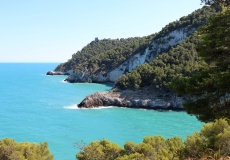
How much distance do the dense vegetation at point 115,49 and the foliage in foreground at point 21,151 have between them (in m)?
72.1

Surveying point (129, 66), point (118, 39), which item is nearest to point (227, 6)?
point (129, 66)

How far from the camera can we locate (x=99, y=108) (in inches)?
2707

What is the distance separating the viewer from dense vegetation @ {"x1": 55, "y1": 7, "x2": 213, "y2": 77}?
309 ft

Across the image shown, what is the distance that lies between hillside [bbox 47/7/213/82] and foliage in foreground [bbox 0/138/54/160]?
7154 cm

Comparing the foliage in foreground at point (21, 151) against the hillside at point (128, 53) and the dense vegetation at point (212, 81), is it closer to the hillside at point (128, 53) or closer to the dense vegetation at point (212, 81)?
the dense vegetation at point (212, 81)

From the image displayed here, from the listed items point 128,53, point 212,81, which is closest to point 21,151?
point 212,81

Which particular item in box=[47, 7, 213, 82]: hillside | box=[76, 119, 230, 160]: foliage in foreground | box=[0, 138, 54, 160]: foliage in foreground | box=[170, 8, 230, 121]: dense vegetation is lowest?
box=[0, 138, 54, 160]: foliage in foreground

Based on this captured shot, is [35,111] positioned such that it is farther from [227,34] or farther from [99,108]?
[227,34]

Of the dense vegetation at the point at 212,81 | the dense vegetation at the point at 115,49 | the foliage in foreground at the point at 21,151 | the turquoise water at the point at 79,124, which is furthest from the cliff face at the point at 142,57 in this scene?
the dense vegetation at the point at 212,81

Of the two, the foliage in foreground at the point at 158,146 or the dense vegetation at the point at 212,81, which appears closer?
the dense vegetation at the point at 212,81

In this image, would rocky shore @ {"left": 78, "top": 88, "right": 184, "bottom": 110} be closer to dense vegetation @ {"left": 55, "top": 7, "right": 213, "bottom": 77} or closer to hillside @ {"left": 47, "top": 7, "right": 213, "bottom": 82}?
hillside @ {"left": 47, "top": 7, "right": 213, "bottom": 82}

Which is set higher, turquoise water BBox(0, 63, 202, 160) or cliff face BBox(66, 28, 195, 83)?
cliff face BBox(66, 28, 195, 83)

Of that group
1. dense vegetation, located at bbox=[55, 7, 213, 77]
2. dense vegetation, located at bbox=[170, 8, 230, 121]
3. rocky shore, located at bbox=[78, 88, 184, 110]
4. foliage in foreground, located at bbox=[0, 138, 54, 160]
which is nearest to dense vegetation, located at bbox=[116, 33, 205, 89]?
rocky shore, located at bbox=[78, 88, 184, 110]

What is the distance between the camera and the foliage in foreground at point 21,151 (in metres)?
23.6
